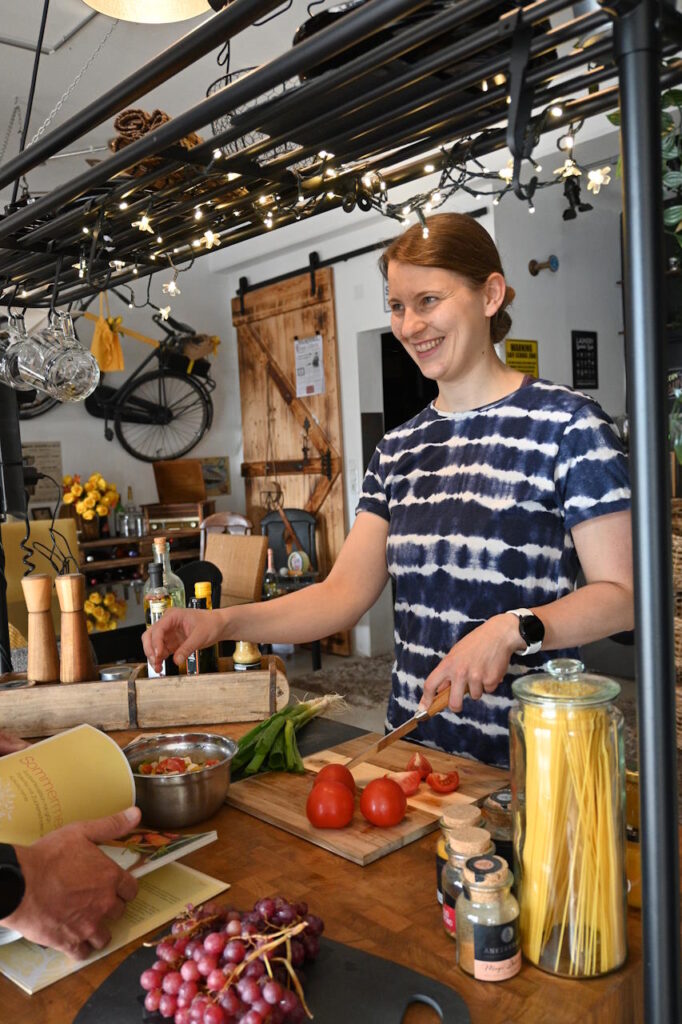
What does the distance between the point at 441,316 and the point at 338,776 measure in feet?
3.00

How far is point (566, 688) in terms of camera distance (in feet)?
3.02

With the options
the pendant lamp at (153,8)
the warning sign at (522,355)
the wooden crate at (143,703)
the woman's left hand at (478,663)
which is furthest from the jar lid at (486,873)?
the warning sign at (522,355)

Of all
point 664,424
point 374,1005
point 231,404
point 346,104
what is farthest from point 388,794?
point 231,404

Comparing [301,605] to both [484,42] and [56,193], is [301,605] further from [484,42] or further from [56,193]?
[484,42]

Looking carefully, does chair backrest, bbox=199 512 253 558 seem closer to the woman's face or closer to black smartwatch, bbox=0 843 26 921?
the woman's face

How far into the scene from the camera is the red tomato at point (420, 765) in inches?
60.2

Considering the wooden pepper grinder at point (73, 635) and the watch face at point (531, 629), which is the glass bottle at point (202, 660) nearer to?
the wooden pepper grinder at point (73, 635)

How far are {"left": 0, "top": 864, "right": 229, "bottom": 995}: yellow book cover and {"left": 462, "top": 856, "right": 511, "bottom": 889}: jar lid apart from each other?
1.29 feet

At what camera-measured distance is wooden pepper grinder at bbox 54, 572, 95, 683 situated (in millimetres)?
1982

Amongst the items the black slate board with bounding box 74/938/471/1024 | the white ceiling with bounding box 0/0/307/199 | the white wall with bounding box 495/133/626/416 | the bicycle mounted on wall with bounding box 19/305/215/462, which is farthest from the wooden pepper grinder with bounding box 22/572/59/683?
the bicycle mounted on wall with bounding box 19/305/215/462

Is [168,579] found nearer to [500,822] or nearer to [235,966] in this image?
[500,822]

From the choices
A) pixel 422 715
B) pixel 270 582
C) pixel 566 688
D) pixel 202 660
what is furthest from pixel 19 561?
Result: pixel 566 688

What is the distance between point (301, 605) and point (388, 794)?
62cm

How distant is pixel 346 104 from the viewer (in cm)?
108
